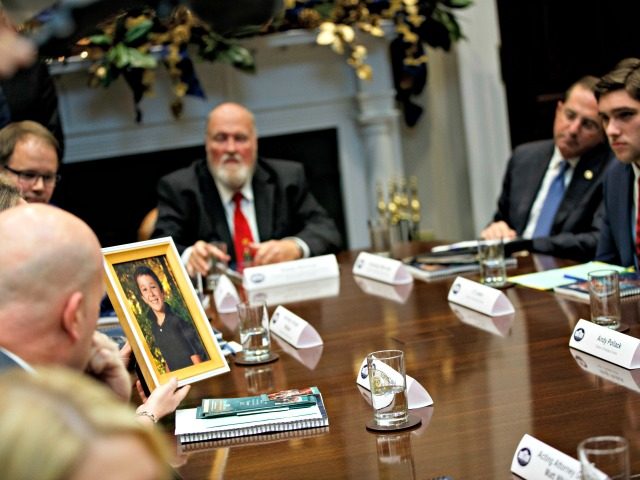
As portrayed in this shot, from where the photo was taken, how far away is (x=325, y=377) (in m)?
2.06

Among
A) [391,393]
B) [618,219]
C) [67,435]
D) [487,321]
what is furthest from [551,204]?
[67,435]

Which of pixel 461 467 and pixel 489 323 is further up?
pixel 461 467

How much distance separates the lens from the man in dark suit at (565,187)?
3578mm

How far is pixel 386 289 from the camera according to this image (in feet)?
10.0

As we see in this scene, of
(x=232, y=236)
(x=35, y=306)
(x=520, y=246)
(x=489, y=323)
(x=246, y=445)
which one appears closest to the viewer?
(x=35, y=306)

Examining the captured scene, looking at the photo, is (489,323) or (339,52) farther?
(339,52)

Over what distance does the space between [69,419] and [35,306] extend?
0.77 meters

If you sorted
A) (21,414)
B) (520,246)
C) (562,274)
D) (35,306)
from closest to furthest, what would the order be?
(21,414)
(35,306)
(562,274)
(520,246)

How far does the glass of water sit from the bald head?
20.3 inches

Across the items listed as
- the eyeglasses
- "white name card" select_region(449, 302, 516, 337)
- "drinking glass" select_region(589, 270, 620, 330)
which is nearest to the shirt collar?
"white name card" select_region(449, 302, 516, 337)

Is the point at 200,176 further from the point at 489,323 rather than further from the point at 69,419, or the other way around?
the point at 69,419

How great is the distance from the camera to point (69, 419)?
2.09ft

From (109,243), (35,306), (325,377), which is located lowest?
(109,243)

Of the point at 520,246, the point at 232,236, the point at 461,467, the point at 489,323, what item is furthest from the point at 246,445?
the point at 232,236
